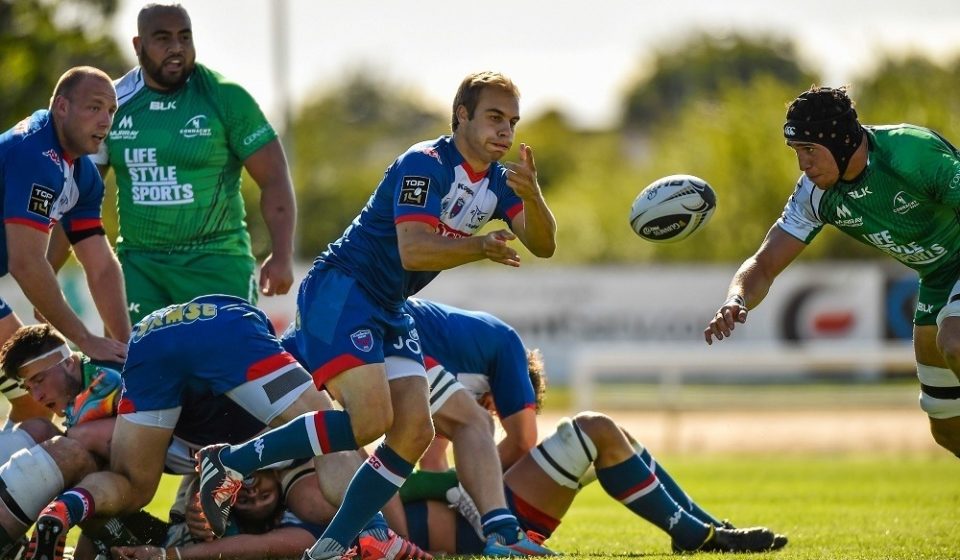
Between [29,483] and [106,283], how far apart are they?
7.03 feet

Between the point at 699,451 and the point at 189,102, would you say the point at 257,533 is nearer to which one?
the point at 189,102

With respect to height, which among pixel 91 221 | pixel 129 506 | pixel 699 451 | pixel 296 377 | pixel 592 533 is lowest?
pixel 699 451

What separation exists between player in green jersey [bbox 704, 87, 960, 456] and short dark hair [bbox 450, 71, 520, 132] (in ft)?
5.03

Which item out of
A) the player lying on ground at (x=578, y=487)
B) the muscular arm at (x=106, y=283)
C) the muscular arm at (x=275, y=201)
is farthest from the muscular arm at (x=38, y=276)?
the player lying on ground at (x=578, y=487)

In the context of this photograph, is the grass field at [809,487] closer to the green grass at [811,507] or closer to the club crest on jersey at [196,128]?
the green grass at [811,507]

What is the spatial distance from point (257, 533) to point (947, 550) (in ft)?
11.4

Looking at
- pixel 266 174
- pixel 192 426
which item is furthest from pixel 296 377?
pixel 266 174

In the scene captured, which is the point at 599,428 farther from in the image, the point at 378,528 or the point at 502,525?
the point at 378,528

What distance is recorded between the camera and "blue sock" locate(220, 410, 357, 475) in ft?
19.6

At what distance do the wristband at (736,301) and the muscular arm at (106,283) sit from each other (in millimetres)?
3714

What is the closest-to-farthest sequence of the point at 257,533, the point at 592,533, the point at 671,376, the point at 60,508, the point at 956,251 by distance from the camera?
the point at 60,508 < the point at 257,533 < the point at 956,251 < the point at 592,533 < the point at 671,376

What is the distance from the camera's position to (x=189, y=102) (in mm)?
8438

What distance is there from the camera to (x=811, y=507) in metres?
9.64

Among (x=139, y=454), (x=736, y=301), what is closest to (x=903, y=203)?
(x=736, y=301)
